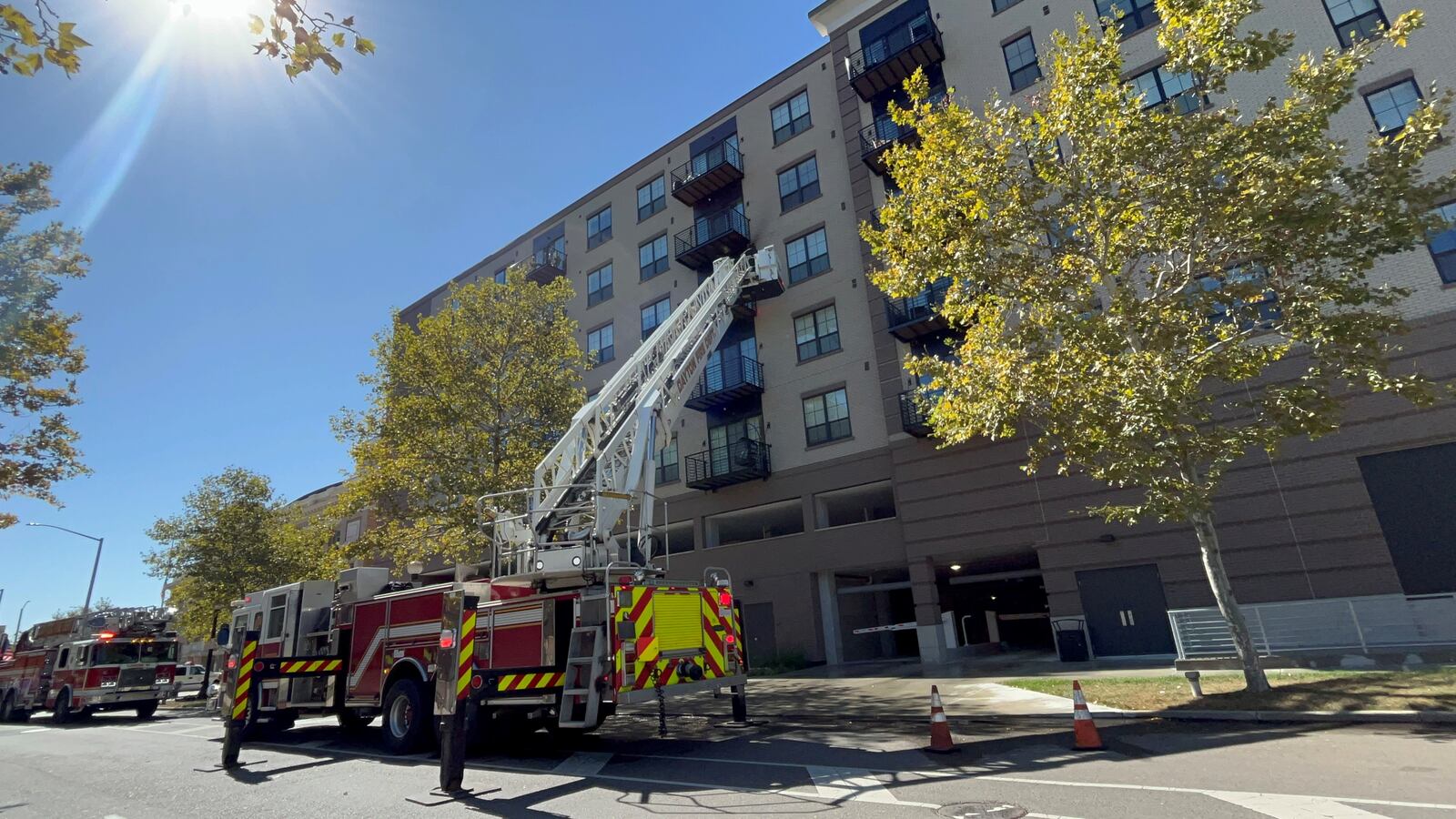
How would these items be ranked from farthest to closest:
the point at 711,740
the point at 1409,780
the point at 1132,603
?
1. the point at 1132,603
2. the point at 711,740
3. the point at 1409,780

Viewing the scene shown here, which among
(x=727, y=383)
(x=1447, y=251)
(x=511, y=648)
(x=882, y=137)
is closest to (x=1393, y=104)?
(x=1447, y=251)

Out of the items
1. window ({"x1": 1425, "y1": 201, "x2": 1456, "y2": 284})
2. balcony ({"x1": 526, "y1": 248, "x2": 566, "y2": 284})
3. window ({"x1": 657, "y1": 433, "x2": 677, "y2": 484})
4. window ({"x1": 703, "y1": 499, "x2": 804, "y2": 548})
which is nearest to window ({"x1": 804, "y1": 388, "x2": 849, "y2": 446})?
window ({"x1": 703, "y1": 499, "x2": 804, "y2": 548})

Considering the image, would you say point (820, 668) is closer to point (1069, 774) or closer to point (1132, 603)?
point (1132, 603)

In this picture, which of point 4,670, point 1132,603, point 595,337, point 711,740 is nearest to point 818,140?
point 595,337

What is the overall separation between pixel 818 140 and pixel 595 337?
41.7ft

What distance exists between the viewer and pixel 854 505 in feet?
76.0

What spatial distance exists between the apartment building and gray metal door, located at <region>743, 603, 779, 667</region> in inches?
3.8

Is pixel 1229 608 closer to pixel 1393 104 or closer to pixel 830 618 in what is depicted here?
pixel 830 618

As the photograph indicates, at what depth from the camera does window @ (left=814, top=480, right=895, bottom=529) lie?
22188 mm

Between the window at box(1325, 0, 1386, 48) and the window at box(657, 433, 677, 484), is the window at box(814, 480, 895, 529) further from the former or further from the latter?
the window at box(1325, 0, 1386, 48)

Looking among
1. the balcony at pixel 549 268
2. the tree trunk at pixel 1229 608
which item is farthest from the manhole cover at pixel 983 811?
the balcony at pixel 549 268

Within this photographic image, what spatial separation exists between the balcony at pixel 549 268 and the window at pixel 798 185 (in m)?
12.4

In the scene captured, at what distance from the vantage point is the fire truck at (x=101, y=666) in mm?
21922

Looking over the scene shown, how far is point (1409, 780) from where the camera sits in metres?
5.74
